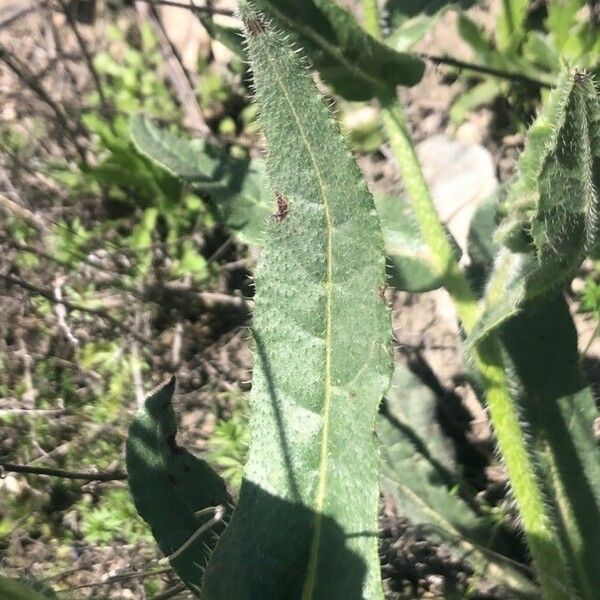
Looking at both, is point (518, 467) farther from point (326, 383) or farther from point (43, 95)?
point (43, 95)

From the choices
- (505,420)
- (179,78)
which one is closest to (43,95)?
(179,78)

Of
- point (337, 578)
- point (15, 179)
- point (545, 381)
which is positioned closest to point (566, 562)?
point (545, 381)

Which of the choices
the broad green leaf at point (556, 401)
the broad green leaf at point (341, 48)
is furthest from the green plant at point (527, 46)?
the broad green leaf at point (556, 401)

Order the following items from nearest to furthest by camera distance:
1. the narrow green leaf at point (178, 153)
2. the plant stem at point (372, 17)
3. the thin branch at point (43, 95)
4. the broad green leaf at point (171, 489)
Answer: the broad green leaf at point (171, 489) → the plant stem at point (372, 17) → the narrow green leaf at point (178, 153) → the thin branch at point (43, 95)

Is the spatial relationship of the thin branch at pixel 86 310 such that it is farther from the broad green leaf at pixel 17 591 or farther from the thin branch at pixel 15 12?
the broad green leaf at pixel 17 591

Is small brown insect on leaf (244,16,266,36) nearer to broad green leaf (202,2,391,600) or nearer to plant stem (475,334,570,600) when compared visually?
broad green leaf (202,2,391,600)

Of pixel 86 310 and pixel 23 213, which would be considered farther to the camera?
pixel 23 213

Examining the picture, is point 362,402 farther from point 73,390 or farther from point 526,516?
point 73,390

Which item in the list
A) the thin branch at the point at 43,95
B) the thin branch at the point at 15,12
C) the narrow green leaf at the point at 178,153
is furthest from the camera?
the thin branch at the point at 15,12
